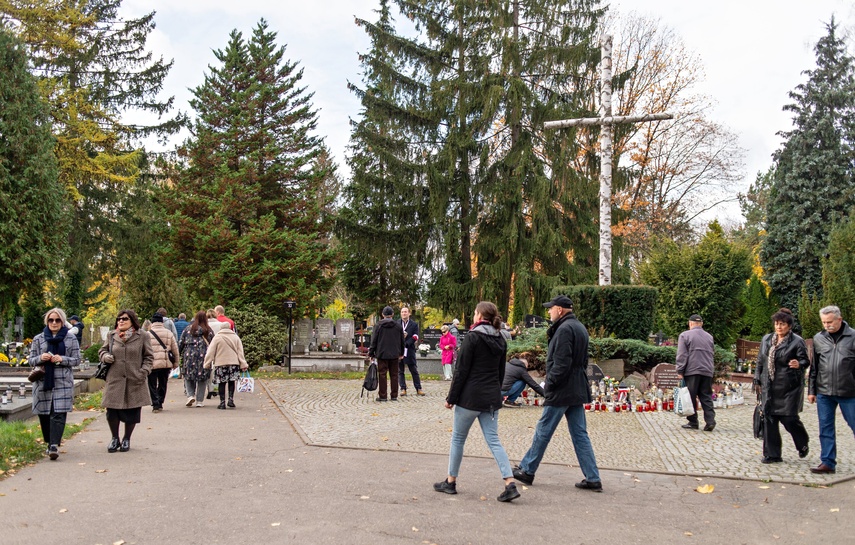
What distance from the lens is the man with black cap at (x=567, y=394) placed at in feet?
24.3

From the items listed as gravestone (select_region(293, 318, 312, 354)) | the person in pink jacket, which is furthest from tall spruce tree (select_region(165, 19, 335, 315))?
the person in pink jacket

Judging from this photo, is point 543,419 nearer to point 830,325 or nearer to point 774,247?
point 830,325

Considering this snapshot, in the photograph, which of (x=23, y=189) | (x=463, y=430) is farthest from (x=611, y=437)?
(x=23, y=189)

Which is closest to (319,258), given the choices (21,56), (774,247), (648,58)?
(21,56)

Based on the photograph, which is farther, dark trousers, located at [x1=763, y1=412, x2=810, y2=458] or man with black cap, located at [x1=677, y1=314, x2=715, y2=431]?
man with black cap, located at [x1=677, y1=314, x2=715, y2=431]

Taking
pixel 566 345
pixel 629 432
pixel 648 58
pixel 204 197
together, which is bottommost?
pixel 629 432

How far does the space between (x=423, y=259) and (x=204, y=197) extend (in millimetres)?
9021

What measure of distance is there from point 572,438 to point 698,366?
4776 millimetres

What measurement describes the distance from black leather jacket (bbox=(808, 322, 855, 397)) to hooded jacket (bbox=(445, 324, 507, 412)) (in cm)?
365

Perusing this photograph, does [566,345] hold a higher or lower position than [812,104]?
lower

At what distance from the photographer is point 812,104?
3641 centimetres

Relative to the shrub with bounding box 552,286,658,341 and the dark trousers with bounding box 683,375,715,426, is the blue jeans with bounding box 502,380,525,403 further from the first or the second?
the dark trousers with bounding box 683,375,715,426

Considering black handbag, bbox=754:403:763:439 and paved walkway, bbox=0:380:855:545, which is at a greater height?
black handbag, bbox=754:403:763:439

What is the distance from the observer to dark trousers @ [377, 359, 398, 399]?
15641 mm
